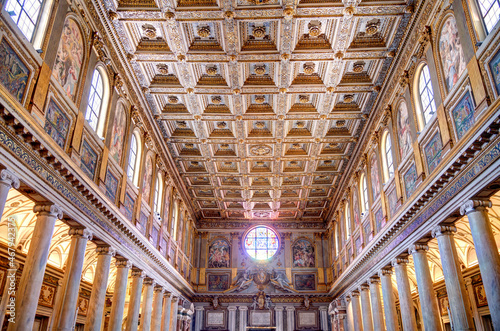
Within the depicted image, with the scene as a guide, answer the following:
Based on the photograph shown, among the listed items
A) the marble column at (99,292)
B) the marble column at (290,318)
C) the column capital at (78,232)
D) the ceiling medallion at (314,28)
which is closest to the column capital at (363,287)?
the marble column at (290,318)

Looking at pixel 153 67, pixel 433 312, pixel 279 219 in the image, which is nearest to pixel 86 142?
pixel 153 67

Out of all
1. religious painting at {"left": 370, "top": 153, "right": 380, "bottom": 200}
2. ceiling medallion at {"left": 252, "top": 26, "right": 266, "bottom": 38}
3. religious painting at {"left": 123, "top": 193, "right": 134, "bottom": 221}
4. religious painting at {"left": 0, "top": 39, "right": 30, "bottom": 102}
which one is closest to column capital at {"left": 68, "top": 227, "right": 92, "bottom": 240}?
religious painting at {"left": 123, "top": 193, "right": 134, "bottom": 221}

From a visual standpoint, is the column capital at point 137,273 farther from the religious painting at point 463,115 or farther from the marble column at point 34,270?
the religious painting at point 463,115

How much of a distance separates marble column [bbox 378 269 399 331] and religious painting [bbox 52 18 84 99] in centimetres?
1426

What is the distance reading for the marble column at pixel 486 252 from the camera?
985cm

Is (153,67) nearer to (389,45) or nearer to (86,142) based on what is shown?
(86,142)

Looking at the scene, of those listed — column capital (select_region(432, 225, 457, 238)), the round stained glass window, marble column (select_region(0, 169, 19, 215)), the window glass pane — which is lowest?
marble column (select_region(0, 169, 19, 215))

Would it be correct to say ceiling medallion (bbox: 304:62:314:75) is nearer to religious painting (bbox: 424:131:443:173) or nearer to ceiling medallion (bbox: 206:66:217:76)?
ceiling medallion (bbox: 206:66:217:76)

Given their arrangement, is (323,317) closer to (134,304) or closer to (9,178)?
(134,304)

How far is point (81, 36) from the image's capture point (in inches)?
524

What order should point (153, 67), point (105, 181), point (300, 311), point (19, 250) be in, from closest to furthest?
point (105, 181)
point (153, 67)
point (19, 250)
point (300, 311)

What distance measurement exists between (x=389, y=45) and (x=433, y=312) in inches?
369

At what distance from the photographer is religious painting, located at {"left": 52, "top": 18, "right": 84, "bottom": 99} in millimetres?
11852

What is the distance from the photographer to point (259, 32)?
15.6 metres
